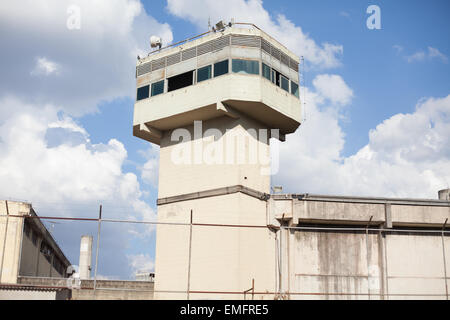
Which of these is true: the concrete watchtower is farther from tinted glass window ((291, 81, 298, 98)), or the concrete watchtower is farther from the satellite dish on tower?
the satellite dish on tower

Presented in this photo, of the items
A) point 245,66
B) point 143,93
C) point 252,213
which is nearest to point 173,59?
point 143,93

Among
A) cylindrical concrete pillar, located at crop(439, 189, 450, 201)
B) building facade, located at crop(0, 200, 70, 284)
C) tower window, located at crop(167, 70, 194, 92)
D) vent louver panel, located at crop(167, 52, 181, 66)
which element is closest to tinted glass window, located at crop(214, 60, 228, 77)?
tower window, located at crop(167, 70, 194, 92)

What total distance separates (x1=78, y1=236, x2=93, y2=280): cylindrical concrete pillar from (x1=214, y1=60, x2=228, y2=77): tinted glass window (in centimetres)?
3156

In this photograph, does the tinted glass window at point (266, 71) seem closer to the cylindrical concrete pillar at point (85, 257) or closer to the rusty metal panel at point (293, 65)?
the rusty metal panel at point (293, 65)

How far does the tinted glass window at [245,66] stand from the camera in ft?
116

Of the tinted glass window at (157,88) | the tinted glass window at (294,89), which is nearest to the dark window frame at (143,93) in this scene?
the tinted glass window at (157,88)

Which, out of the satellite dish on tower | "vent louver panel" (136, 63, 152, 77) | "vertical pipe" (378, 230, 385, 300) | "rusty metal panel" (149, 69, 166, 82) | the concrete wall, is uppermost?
the satellite dish on tower

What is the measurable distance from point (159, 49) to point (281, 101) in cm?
1020

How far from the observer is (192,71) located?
122 feet

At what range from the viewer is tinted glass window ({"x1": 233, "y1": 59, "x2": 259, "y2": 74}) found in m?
35.5

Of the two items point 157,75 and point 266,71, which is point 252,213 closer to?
point 266,71
